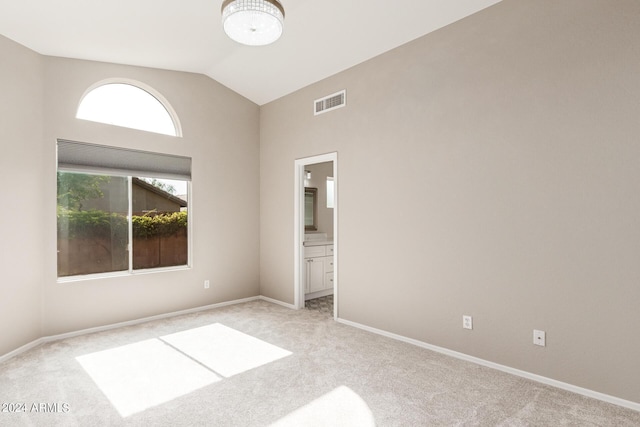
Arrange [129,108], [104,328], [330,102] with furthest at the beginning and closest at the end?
[330,102] → [129,108] → [104,328]

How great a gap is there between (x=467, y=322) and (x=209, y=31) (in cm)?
381

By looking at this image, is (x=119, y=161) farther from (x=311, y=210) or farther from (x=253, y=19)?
(x=311, y=210)

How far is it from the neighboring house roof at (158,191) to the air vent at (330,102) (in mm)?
2179

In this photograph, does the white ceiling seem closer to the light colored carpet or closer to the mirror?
the mirror

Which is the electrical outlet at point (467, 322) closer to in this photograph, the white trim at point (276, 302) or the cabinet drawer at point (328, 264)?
the white trim at point (276, 302)

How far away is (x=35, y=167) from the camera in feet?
11.1

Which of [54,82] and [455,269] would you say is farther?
[54,82]

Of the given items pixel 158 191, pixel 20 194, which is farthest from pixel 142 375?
pixel 158 191

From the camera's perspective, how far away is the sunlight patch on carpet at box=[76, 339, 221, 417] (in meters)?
2.41

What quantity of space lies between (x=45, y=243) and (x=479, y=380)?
4.31 m

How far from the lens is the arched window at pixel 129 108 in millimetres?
3869

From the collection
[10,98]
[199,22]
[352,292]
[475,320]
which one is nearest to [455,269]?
[475,320]

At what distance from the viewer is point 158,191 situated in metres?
4.38

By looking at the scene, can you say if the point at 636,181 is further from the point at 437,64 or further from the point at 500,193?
the point at 437,64
